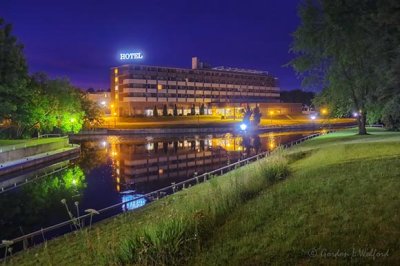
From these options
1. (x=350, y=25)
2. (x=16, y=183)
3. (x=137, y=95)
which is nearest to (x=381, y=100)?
(x=350, y=25)

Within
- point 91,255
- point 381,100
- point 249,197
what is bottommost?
point 91,255

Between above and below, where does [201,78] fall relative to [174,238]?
above

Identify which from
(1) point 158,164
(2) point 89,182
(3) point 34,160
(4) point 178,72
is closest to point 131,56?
(4) point 178,72

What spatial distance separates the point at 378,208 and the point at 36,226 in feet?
60.8

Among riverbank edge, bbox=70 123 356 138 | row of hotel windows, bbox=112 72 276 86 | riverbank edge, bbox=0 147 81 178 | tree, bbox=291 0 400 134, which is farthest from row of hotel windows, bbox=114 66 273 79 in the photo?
tree, bbox=291 0 400 134

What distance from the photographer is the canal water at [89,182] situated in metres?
24.9

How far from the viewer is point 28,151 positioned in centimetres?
4409

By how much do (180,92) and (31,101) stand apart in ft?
360

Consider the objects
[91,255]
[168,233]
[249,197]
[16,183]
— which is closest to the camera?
[168,233]

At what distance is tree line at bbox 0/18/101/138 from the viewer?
48.1m

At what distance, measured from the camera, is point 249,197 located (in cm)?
1327

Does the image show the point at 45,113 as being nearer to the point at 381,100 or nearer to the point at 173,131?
the point at 173,131

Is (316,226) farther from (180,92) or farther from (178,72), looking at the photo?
(178,72)

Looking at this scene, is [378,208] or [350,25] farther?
[350,25]
